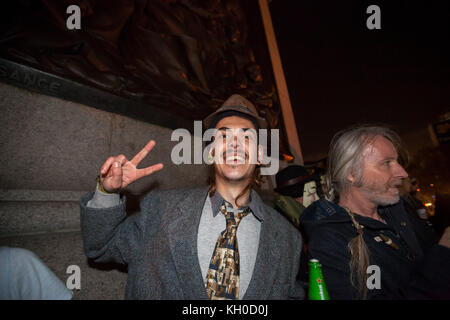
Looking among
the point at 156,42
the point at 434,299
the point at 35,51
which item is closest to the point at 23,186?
the point at 35,51

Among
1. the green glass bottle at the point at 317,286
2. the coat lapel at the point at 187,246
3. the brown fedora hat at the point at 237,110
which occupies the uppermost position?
the brown fedora hat at the point at 237,110

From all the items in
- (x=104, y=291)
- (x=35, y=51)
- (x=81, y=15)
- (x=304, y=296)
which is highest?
(x=81, y=15)

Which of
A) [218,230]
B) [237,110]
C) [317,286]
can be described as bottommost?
[317,286]

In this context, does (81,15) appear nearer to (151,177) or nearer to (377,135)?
(151,177)

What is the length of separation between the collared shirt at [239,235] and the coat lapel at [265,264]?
6 cm

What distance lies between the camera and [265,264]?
137 cm

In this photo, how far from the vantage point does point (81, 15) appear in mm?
2072

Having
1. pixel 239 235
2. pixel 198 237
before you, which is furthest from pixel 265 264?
pixel 198 237

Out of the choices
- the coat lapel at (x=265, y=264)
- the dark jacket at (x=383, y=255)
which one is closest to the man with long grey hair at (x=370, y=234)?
the dark jacket at (x=383, y=255)

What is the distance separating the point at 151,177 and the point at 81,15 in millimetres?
1824

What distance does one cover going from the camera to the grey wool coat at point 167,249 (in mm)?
1202

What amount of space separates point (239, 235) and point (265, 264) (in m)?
0.26

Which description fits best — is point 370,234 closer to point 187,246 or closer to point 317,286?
point 317,286

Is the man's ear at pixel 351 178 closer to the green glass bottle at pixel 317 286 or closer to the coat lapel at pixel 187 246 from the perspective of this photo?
the green glass bottle at pixel 317 286
